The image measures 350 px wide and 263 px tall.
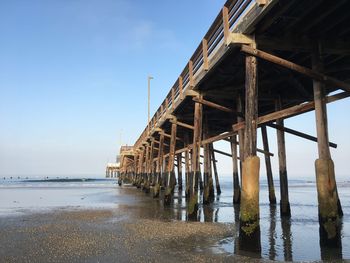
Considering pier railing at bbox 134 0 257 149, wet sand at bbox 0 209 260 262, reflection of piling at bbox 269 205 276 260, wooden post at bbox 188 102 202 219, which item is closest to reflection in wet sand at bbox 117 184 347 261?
reflection of piling at bbox 269 205 276 260

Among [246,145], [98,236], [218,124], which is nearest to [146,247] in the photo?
[98,236]

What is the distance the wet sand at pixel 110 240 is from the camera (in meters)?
6.96

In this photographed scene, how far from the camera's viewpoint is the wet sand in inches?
274

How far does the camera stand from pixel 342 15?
796cm

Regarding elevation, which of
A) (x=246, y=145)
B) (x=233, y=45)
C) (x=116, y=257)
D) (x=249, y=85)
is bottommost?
(x=116, y=257)

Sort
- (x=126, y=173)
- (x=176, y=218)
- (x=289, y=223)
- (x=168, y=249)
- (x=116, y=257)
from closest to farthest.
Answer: (x=116, y=257)
(x=168, y=249)
(x=289, y=223)
(x=176, y=218)
(x=126, y=173)

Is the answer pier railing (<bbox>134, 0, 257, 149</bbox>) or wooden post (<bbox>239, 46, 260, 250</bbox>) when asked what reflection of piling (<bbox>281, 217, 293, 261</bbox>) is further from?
pier railing (<bbox>134, 0, 257, 149</bbox>)

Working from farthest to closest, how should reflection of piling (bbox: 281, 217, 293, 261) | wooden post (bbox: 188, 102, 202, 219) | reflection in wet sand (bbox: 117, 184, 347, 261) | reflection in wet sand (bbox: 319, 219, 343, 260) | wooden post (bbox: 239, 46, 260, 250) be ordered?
wooden post (bbox: 188, 102, 202, 219), wooden post (bbox: 239, 46, 260, 250), reflection of piling (bbox: 281, 217, 293, 261), reflection in wet sand (bbox: 117, 184, 347, 261), reflection in wet sand (bbox: 319, 219, 343, 260)

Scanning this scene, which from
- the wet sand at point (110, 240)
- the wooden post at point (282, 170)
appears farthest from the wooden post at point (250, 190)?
the wooden post at point (282, 170)

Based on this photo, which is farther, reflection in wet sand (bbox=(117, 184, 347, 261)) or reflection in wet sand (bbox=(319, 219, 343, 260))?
reflection in wet sand (bbox=(117, 184, 347, 261))

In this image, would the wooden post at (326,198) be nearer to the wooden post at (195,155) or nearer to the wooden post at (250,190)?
the wooden post at (250,190)

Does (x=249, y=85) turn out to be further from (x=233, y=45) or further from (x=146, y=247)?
(x=146, y=247)

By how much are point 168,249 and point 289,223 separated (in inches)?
235

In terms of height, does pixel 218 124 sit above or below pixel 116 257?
above
